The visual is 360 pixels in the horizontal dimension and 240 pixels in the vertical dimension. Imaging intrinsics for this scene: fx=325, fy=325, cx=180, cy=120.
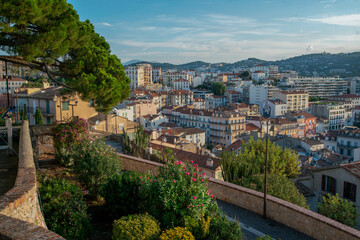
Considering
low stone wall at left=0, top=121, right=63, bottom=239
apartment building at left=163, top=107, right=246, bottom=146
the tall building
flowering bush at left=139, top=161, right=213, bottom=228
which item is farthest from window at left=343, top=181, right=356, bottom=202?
the tall building

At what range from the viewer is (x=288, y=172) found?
16047 millimetres

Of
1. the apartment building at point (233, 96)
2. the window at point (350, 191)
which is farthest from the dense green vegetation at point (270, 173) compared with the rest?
the apartment building at point (233, 96)

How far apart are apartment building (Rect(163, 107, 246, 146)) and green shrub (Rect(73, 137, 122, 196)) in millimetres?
55428

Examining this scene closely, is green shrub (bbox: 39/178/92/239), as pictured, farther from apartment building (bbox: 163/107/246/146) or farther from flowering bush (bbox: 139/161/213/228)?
apartment building (bbox: 163/107/246/146)

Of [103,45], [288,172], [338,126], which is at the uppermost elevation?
[103,45]

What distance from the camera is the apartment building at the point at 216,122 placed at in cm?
6706

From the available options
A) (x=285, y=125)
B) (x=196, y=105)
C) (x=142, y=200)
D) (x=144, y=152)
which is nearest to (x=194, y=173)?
(x=142, y=200)

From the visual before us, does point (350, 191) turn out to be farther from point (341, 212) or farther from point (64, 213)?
point (64, 213)

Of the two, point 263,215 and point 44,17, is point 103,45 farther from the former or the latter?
point 263,215

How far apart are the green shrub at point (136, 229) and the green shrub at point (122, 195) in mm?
1301

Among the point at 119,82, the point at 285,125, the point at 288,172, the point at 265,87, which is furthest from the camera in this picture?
the point at 265,87

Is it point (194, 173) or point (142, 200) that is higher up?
point (194, 173)

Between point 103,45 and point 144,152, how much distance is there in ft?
15.7

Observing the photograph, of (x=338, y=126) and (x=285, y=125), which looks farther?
(x=338, y=126)
